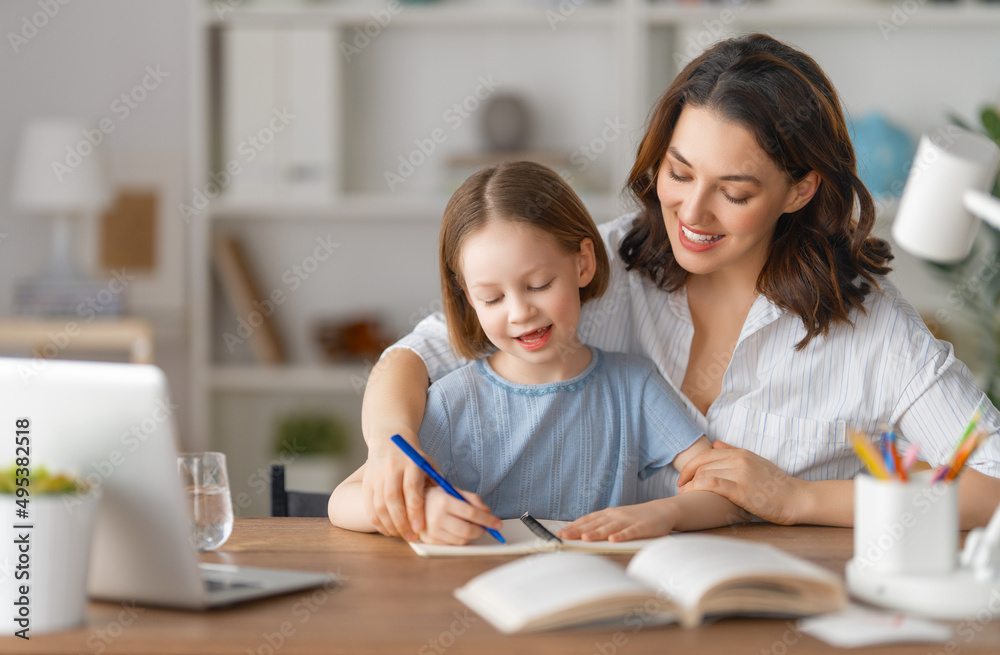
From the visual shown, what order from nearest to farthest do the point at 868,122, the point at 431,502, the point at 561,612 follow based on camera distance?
the point at 561,612
the point at 431,502
the point at 868,122

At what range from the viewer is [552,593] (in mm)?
851

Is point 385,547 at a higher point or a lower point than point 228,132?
lower

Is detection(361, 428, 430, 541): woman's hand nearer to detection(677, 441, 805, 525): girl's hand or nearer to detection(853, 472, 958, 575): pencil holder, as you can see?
detection(677, 441, 805, 525): girl's hand

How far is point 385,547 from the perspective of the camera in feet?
3.77

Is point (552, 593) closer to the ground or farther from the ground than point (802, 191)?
closer to the ground

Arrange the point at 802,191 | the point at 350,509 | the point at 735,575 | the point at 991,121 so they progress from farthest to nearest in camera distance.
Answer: the point at 991,121 → the point at 802,191 → the point at 350,509 → the point at 735,575

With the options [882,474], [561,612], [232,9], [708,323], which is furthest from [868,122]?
[561,612]

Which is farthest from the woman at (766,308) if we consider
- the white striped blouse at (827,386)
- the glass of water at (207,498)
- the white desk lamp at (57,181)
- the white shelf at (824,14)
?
the white desk lamp at (57,181)

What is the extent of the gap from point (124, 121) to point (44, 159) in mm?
386

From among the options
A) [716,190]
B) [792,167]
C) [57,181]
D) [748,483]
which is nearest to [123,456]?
[748,483]

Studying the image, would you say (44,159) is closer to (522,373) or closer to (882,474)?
(522,373)

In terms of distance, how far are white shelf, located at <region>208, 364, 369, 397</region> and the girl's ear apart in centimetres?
210

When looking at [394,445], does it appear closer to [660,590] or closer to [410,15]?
[660,590]

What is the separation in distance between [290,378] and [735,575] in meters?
2.73
